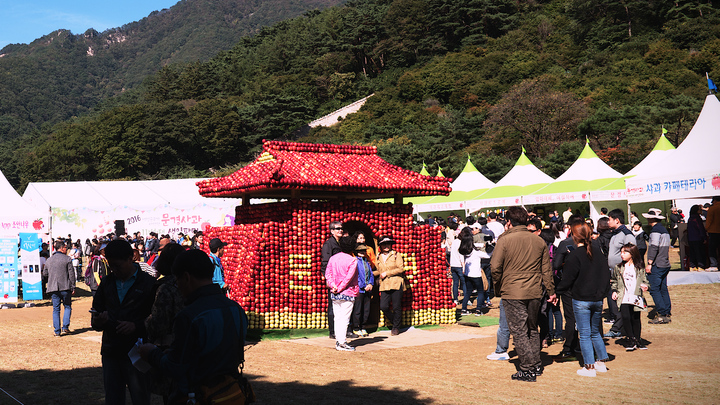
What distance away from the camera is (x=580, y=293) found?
23.1ft

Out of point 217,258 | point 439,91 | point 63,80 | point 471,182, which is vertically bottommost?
point 217,258

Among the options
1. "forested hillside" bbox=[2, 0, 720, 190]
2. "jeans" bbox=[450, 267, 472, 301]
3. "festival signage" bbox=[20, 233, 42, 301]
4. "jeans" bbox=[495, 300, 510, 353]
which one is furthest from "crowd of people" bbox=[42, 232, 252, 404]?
"forested hillside" bbox=[2, 0, 720, 190]

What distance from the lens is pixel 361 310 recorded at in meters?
10.7

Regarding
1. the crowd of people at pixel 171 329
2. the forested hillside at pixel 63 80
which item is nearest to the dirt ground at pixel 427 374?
the crowd of people at pixel 171 329

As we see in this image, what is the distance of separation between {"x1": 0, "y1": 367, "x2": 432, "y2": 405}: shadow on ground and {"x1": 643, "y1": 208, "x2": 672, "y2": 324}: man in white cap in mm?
5884

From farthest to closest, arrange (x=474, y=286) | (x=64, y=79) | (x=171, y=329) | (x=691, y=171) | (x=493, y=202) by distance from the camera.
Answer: (x=64, y=79)
(x=493, y=202)
(x=691, y=171)
(x=474, y=286)
(x=171, y=329)

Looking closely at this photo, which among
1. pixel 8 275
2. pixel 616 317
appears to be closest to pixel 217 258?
pixel 616 317

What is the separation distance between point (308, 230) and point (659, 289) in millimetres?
6259

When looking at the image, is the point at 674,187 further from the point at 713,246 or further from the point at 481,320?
the point at 481,320

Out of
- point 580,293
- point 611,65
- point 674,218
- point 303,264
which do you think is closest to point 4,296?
point 303,264

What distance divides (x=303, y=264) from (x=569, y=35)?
71.0m

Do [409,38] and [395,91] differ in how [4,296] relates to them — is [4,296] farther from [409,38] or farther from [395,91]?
[409,38]

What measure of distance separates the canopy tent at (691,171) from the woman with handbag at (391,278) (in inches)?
318

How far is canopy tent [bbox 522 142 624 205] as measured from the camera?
77.5ft
